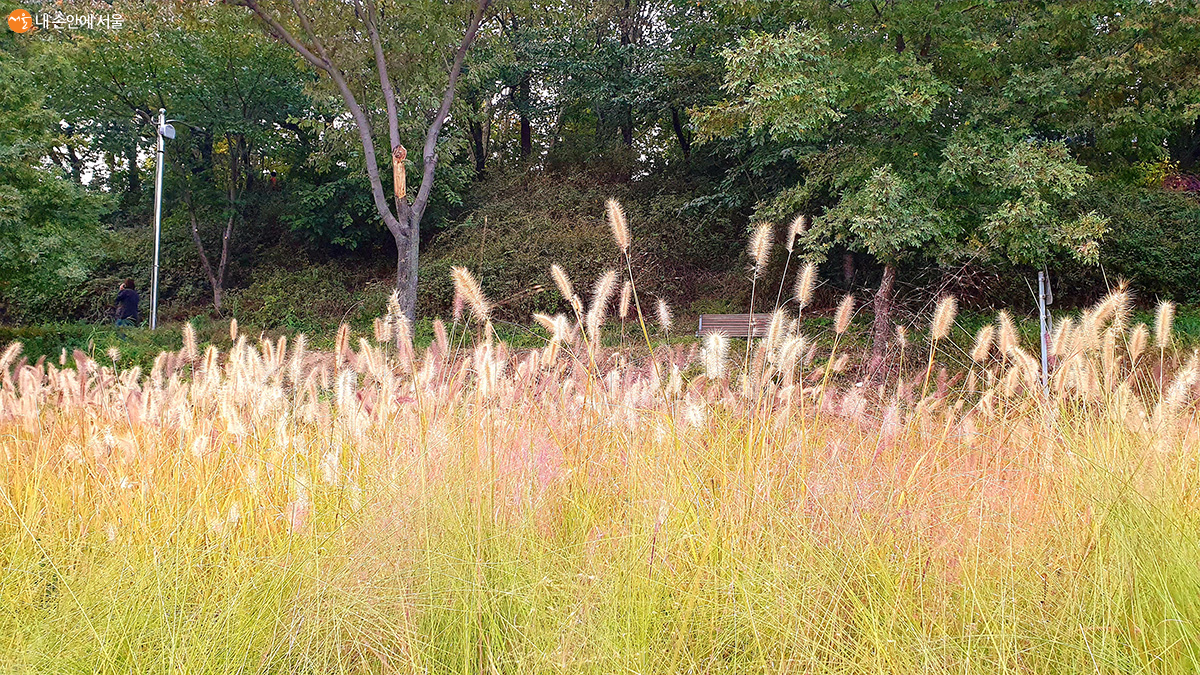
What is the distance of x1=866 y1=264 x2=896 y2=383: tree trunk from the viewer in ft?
13.2

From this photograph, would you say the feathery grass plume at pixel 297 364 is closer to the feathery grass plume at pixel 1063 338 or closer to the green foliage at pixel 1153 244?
the feathery grass plume at pixel 1063 338

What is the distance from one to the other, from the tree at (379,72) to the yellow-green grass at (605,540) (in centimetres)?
938

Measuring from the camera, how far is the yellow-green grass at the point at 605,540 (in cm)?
184

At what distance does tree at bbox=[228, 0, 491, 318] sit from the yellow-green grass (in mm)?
9376

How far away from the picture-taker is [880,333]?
4.83 meters

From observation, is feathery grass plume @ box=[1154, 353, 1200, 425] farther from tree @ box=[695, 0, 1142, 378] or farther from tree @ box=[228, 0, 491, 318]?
tree @ box=[228, 0, 491, 318]

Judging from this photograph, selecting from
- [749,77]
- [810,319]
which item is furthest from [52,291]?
[810,319]

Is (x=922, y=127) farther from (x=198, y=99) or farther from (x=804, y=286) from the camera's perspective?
(x=198, y=99)

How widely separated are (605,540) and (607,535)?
158 mm

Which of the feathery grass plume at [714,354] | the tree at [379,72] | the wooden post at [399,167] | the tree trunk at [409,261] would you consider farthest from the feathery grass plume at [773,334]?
the tree trunk at [409,261]

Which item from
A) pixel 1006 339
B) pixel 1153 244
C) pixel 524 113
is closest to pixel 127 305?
pixel 524 113

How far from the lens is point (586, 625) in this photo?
5.99 ft

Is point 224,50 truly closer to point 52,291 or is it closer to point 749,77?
point 52,291

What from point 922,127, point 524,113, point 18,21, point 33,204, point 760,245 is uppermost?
point 524,113
